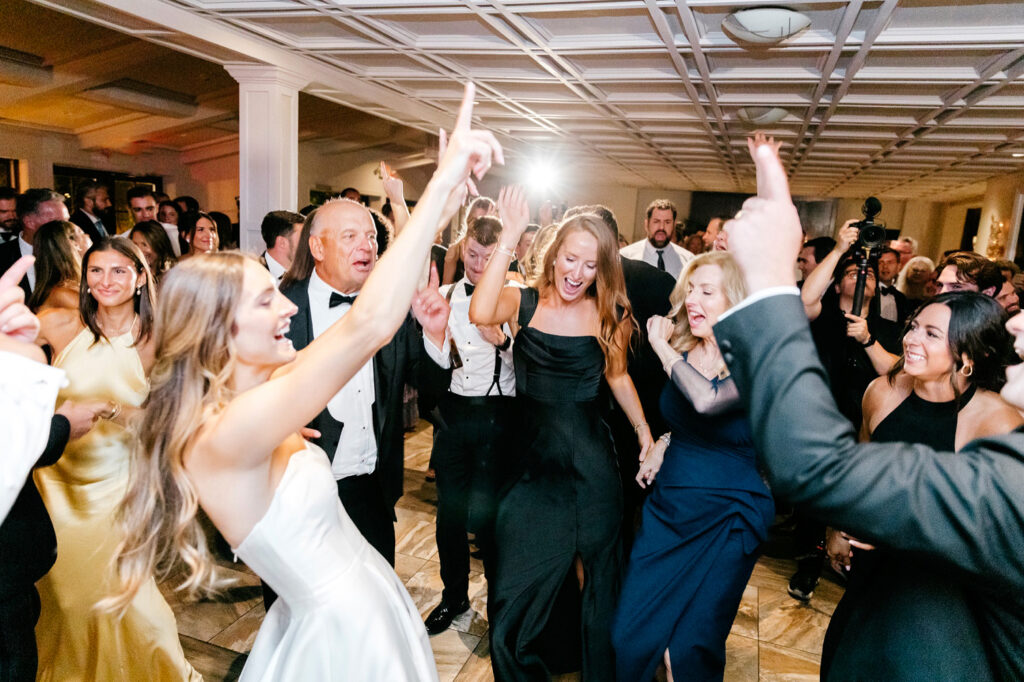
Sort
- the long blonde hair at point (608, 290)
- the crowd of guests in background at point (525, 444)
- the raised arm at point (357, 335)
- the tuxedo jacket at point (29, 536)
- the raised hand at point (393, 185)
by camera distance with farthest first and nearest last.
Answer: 1. the long blonde hair at point (608, 290)
2. the raised hand at point (393, 185)
3. the crowd of guests in background at point (525, 444)
4. the tuxedo jacket at point (29, 536)
5. the raised arm at point (357, 335)

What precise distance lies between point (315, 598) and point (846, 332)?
315 cm

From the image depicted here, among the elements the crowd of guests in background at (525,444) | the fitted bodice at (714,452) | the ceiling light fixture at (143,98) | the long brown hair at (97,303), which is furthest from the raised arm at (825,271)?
the ceiling light fixture at (143,98)

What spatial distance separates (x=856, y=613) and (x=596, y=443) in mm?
1021

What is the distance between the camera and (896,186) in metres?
12.5

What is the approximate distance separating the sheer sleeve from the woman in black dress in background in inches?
16.6

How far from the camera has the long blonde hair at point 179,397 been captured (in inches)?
50.7

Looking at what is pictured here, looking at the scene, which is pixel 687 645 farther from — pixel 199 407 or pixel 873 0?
pixel 873 0

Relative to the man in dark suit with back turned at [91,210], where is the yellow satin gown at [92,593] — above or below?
below

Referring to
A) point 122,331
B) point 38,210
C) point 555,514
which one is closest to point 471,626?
point 555,514

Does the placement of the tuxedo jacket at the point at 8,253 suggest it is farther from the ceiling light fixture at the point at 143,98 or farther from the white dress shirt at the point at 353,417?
the ceiling light fixture at the point at 143,98

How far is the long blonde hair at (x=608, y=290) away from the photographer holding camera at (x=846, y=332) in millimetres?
1013

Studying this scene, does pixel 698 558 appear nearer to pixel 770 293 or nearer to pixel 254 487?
pixel 254 487

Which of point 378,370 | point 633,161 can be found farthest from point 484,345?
point 633,161

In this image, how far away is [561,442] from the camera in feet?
7.70
